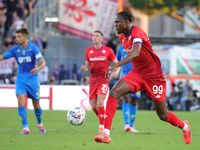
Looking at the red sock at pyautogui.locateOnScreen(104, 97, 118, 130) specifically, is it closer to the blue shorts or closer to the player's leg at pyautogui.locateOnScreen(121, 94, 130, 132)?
the blue shorts

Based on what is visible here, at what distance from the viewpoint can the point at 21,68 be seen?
34.1ft

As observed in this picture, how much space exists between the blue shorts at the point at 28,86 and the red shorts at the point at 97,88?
5.51 feet

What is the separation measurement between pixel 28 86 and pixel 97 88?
1952 mm

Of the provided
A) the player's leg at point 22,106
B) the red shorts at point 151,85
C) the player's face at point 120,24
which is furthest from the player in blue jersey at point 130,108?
the player's face at point 120,24

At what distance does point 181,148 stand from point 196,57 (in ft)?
61.3

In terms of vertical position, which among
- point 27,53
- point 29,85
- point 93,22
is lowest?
point 29,85

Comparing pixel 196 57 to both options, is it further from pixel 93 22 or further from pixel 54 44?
pixel 54 44

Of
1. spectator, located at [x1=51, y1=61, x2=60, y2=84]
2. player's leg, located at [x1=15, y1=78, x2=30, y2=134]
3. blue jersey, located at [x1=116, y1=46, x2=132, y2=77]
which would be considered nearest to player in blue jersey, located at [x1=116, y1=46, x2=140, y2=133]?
blue jersey, located at [x1=116, y1=46, x2=132, y2=77]

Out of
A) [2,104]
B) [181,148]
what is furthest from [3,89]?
[181,148]

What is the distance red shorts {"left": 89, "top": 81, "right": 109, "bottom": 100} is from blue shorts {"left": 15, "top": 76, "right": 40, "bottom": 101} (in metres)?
1.68

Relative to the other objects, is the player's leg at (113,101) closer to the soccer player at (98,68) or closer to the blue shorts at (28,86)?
the blue shorts at (28,86)

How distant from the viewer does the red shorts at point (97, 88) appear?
455 inches

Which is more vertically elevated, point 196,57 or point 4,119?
point 196,57

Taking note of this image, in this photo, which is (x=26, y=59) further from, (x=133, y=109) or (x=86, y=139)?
(x=133, y=109)
